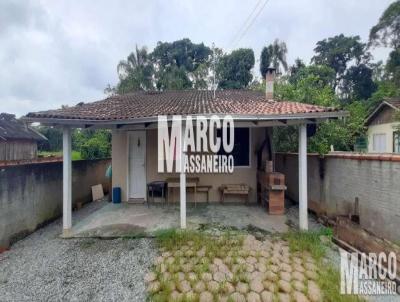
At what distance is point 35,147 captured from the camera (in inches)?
893

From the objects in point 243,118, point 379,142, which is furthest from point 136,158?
point 379,142

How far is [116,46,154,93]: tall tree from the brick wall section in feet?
61.1

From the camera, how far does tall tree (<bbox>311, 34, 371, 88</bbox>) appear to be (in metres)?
33.5

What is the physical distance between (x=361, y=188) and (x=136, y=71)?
2196cm

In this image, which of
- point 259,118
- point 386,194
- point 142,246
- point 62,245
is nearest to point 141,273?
point 142,246

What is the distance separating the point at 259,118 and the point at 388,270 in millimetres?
3793

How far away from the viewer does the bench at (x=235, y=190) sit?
791cm

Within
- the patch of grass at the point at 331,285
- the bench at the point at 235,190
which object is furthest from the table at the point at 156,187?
the patch of grass at the point at 331,285

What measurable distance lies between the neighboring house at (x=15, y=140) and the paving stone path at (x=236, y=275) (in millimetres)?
19549

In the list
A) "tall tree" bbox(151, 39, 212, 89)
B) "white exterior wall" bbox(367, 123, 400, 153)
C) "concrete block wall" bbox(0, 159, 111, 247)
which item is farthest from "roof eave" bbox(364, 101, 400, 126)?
"concrete block wall" bbox(0, 159, 111, 247)

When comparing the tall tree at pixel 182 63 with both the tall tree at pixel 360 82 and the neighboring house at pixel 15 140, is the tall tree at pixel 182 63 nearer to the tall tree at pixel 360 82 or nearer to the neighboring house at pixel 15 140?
the neighboring house at pixel 15 140

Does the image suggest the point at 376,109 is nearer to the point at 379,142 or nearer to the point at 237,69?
the point at 379,142

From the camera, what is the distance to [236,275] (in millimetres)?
4137

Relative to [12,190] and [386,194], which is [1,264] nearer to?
[12,190]
